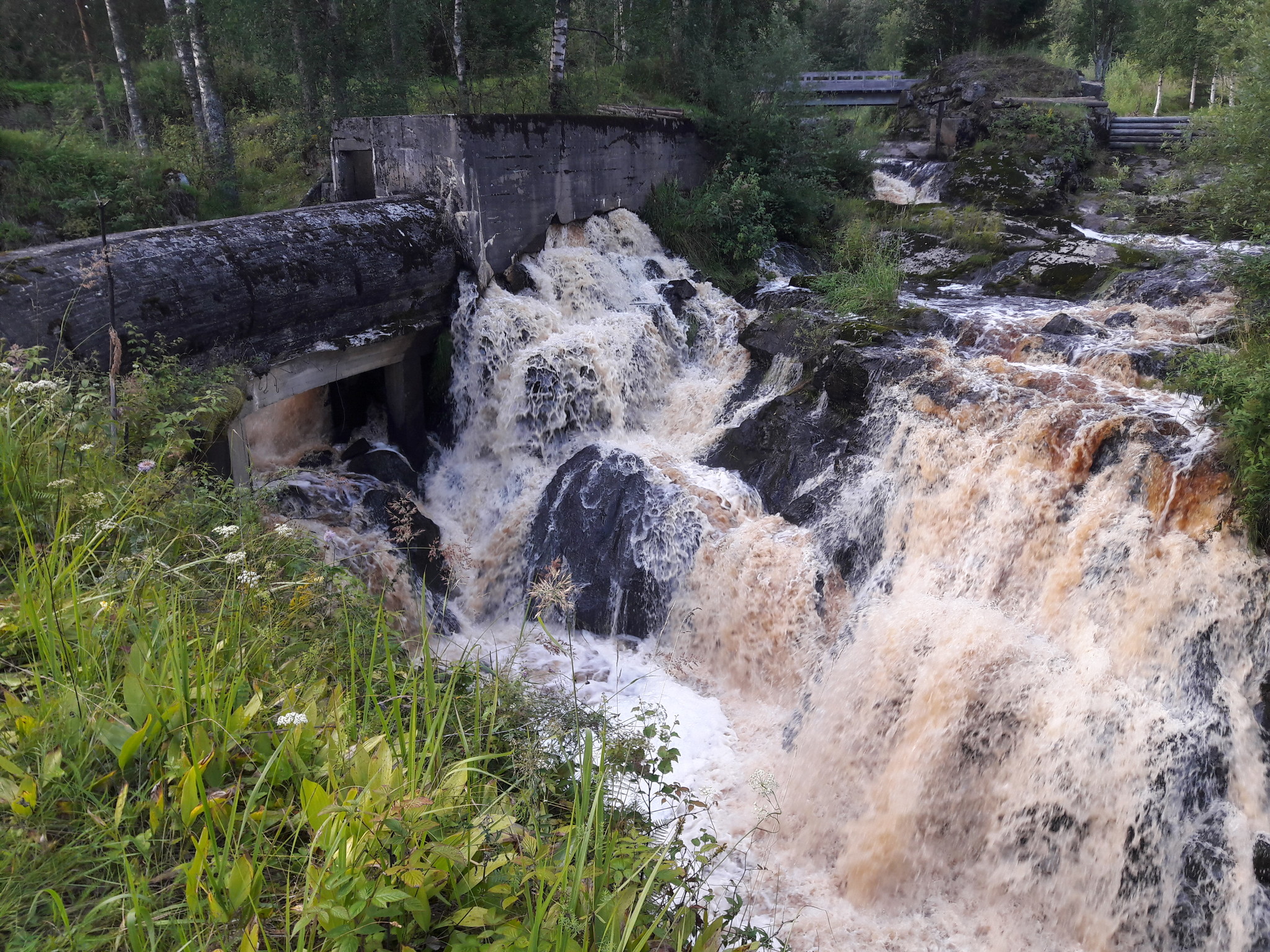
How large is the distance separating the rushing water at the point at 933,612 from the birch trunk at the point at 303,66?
5.84 meters

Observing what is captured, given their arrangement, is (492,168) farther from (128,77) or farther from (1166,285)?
(128,77)

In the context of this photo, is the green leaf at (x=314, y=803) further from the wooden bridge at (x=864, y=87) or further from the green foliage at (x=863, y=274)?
the wooden bridge at (x=864, y=87)

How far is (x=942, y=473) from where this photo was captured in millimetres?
6332

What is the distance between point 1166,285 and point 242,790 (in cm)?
963

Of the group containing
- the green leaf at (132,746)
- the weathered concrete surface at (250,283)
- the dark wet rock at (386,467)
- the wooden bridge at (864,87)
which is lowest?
the dark wet rock at (386,467)

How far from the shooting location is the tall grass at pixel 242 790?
173 cm

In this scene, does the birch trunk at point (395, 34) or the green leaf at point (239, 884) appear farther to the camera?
the birch trunk at point (395, 34)

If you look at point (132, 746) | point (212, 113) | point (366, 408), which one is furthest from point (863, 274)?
point (212, 113)

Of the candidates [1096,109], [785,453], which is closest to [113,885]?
[785,453]

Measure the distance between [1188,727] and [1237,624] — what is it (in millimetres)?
688

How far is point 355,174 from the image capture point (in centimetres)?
958

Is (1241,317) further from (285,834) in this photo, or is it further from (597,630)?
(285,834)

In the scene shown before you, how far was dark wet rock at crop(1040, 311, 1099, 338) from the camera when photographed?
301 inches

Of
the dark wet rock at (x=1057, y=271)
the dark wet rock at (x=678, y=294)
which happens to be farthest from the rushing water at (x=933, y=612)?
the dark wet rock at (x=678, y=294)
